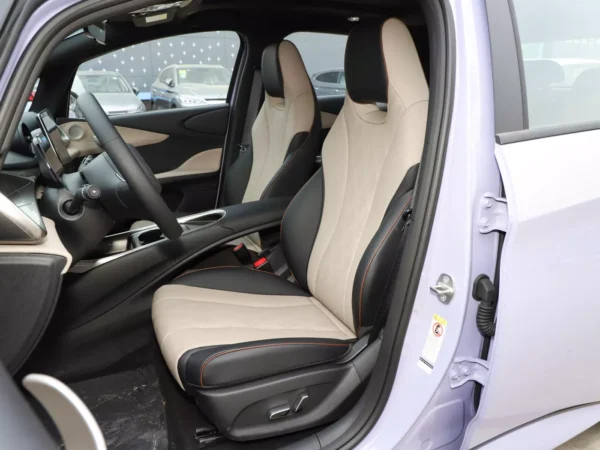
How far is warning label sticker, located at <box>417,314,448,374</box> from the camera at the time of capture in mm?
1127

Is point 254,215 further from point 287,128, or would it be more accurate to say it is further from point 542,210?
point 542,210

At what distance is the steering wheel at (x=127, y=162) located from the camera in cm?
135

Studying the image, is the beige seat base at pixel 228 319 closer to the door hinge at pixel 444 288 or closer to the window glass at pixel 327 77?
the door hinge at pixel 444 288

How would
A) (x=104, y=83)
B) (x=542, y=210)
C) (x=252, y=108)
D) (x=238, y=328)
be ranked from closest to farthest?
(x=542, y=210) → (x=238, y=328) → (x=252, y=108) → (x=104, y=83)

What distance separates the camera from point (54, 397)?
0.63 meters

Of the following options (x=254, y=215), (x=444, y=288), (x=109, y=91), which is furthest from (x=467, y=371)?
(x=109, y=91)

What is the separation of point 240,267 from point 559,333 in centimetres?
107

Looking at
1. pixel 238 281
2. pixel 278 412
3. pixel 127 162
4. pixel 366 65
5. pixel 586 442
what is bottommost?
pixel 586 442

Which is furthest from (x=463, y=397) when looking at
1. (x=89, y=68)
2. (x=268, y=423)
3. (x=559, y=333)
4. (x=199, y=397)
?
(x=89, y=68)

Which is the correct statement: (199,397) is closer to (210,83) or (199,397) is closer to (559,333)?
(559,333)

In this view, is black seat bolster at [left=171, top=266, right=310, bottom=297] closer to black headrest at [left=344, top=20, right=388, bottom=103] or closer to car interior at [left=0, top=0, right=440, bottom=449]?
car interior at [left=0, top=0, right=440, bottom=449]

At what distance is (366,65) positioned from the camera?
58.1 inches

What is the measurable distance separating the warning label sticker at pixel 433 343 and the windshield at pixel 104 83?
2.28 metres

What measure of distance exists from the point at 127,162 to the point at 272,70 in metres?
1.06
